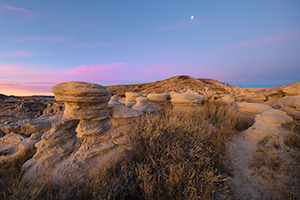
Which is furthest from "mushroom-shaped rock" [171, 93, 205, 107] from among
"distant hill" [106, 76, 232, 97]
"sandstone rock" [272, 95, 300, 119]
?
"distant hill" [106, 76, 232, 97]

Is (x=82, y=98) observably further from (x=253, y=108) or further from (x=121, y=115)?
(x=253, y=108)

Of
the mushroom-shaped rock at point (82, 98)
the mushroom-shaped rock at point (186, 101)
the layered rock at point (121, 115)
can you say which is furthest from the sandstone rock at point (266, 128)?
the mushroom-shaped rock at point (82, 98)

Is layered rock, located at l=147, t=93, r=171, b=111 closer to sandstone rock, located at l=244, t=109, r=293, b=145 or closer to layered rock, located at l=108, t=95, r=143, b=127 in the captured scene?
layered rock, located at l=108, t=95, r=143, b=127

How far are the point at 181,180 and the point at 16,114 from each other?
11.6m

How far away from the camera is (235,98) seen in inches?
335

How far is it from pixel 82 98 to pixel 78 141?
4.40 feet

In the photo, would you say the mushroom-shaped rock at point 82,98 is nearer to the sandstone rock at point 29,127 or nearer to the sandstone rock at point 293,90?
the sandstone rock at point 29,127

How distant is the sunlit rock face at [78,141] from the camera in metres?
2.56

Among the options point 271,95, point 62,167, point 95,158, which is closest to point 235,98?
point 271,95

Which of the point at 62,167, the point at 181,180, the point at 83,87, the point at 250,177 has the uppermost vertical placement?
the point at 83,87

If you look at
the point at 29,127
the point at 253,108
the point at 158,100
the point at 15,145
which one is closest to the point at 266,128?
the point at 253,108

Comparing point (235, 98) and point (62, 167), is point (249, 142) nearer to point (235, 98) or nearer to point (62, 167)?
point (62, 167)

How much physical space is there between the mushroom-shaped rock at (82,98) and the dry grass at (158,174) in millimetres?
1042

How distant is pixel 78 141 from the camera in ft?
10.3
